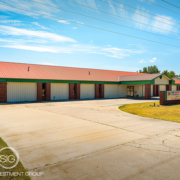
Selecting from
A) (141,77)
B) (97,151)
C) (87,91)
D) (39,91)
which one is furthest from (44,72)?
(97,151)

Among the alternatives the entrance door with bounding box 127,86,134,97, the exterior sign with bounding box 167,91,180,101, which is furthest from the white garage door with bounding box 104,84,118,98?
the exterior sign with bounding box 167,91,180,101

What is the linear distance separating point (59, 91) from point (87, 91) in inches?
217

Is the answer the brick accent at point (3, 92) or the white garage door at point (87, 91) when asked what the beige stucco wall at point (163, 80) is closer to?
the white garage door at point (87, 91)

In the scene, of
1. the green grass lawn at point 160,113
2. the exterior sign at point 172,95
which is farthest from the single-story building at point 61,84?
the green grass lawn at point 160,113

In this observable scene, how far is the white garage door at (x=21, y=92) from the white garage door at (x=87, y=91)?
27.5 feet

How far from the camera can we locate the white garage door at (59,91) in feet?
93.4

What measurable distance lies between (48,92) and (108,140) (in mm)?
21867

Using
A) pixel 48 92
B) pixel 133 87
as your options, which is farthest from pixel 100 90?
pixel 48 92

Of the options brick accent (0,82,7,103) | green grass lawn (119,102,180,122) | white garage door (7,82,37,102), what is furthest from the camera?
white garage door (7,82,37,102)

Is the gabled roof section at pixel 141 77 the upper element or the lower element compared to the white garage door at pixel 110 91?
upper

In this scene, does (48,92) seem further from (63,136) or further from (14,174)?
(14,174)

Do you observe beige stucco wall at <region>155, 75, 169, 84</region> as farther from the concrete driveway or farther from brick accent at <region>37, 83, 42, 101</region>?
the concrete driveway

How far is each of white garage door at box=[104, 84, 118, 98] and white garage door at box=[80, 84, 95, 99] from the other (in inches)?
119

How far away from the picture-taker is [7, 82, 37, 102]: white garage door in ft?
80.3
